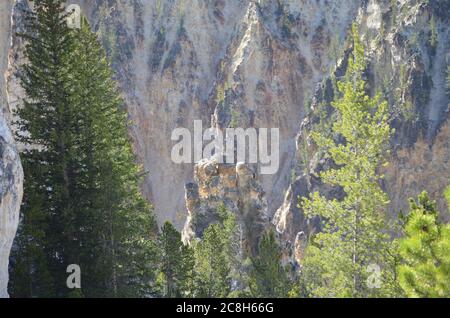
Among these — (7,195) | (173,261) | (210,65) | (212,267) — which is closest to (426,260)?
(7,195)

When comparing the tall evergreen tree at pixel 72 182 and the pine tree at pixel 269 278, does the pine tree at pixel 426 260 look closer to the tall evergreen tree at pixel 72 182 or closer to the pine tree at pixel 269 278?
the pine tree at pixel 269 278

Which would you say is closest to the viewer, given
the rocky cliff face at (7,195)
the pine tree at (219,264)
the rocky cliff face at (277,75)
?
the rocky cliff face at (7,195)

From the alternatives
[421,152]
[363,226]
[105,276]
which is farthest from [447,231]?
[421,152]

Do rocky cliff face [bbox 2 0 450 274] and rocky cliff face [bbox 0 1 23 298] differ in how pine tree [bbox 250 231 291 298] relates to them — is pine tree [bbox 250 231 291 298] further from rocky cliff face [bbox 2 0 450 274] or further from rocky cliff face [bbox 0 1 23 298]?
rocky cliff face [bbox 2 0 450 274]

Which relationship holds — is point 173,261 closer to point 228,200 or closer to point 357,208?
point 357,208

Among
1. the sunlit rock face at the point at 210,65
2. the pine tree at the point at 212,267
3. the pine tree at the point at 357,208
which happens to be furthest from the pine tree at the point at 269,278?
the sunlit rock face at the point at 210,65

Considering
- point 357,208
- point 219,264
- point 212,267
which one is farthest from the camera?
point 212,267

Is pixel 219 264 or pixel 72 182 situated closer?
pixel 72 182
